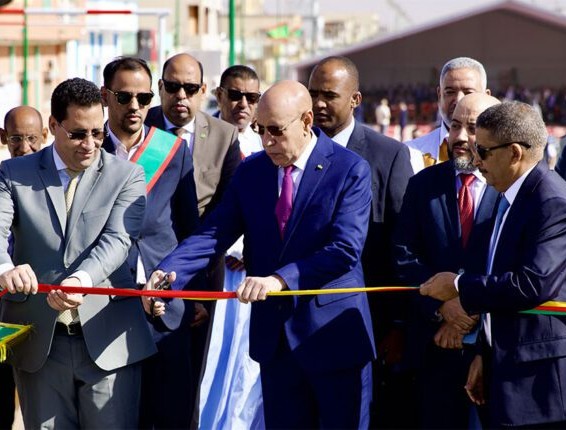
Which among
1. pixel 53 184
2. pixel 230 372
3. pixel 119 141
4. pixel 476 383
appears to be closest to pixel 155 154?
pixel 119 141

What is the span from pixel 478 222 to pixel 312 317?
0.94 meters

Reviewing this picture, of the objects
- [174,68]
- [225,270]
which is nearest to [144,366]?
[225,270]

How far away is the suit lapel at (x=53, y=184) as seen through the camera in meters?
5.11

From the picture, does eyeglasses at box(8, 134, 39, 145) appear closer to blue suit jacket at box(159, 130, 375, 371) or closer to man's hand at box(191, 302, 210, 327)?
man's hand at box(191, 302, 210, 327)

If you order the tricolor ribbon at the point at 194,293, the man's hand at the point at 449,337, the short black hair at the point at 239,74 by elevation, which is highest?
the short black hair at the point at 239,74

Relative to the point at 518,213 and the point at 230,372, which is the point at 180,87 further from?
the point at 518,213

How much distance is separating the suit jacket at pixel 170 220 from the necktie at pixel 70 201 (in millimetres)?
601

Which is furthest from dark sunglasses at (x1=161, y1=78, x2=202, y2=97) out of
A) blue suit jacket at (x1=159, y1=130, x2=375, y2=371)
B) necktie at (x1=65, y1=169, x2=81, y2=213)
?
necktie at (x1=65, y1=169, x2=81, y2=213)

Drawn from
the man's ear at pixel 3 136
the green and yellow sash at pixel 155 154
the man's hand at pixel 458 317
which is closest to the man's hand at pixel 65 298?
the green and yellow sash at pixel 155 154

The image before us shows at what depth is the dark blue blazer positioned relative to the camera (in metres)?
6.01

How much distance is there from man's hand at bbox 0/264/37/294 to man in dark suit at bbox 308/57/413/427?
6.34 ft

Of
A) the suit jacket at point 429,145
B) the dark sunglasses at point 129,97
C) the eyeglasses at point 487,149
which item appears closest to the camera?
the eyeglasses at point 487,149

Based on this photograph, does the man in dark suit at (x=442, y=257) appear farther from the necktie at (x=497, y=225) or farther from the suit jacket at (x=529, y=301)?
the suit jacket at (x=529, y=301)

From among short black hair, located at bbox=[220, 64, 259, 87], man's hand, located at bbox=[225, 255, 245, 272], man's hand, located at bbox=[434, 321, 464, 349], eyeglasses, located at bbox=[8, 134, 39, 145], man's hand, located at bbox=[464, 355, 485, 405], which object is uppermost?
short black hair, located at bbox=[220, 64, 259, 87]
